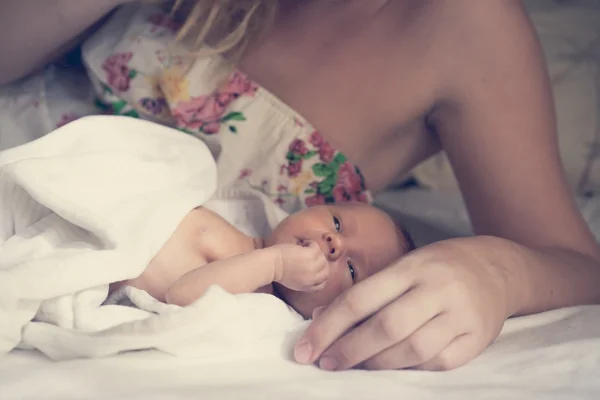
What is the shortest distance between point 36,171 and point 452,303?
44cm

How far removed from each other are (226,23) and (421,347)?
2.01 feet

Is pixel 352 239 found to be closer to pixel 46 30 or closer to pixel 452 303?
pixel 452 303

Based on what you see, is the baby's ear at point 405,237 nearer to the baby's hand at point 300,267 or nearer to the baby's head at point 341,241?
the baby's head at point 341,241

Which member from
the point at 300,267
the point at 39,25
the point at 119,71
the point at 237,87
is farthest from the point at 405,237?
the point at 39,25

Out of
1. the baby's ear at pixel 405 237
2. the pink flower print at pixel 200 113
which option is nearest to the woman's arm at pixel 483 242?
the baby's ear at pixel 405 237

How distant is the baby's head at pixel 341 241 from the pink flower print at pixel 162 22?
15.5 inches

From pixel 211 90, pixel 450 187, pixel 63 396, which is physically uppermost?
pixel 211 90

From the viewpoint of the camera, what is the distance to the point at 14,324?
536 millimetres

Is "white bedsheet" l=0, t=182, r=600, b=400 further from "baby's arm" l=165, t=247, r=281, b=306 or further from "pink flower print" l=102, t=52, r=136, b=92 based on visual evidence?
"pink flower print" l=102, t=52, r=136, b=92

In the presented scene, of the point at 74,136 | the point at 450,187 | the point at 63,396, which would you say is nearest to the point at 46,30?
the point at 74,136

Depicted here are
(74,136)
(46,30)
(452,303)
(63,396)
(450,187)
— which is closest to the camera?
(63,396)

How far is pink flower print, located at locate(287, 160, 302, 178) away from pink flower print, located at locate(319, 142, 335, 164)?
35mm

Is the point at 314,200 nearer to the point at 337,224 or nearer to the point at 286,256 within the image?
the point at 337,224

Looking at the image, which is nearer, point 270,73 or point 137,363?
point 137,363
